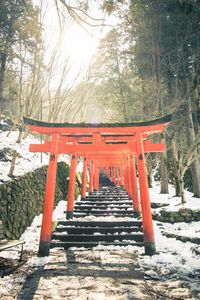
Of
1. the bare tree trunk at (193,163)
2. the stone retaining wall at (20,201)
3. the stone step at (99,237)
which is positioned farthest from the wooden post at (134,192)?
the stone retaining wall at (20,201)

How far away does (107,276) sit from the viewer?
17.7ft

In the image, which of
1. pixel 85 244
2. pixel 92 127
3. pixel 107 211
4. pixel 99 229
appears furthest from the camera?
pixel 107 211

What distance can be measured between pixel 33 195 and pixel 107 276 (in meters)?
5.23

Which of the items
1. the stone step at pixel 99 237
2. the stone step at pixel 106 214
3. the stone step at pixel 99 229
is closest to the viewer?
the stone step at pixel 99 237

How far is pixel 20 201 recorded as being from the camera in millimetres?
8312

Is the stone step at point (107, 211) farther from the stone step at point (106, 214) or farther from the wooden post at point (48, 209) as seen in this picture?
the wooden post at point (48, 209)

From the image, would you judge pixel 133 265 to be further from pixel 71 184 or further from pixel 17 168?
pixel 17 168

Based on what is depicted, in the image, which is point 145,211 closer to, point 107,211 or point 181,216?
point 181,216

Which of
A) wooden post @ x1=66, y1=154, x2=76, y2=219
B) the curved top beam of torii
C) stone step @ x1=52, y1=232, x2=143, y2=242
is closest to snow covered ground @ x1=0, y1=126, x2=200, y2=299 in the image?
stone step @ x1=52, y1=232, x2=143, y2=242

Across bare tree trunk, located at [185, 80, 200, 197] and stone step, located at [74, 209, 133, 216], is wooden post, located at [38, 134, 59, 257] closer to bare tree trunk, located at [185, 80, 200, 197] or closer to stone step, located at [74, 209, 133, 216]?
stone step, located at [74, 209, 133, 216]

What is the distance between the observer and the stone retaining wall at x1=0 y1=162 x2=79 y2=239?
718 cm

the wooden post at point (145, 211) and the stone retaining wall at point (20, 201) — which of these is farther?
the stone retaining wall at point (20, 201)

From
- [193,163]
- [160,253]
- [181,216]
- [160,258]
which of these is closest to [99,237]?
[160,253]

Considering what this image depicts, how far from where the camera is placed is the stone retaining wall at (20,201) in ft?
23.6
